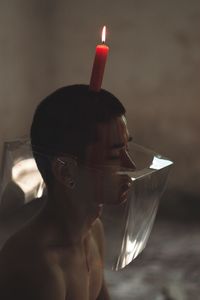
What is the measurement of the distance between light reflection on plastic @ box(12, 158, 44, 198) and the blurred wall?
969 mm

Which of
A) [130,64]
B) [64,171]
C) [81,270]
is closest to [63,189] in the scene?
[64,171]

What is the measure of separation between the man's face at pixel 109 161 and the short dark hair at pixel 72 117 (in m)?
0.01

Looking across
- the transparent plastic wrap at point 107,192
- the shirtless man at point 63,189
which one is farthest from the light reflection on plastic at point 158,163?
the shirtless man at point 63,189

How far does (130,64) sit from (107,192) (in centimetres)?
131

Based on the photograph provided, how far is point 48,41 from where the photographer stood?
2.13 m

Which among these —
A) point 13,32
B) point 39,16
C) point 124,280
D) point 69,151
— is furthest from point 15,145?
point 39,16

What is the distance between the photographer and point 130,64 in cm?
214

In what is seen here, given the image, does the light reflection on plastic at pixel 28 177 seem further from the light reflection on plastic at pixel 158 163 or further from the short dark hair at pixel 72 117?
the light reflection on plastic at pixel 158 163

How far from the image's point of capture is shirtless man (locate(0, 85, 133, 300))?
0.86 m

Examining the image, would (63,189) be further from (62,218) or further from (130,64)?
(130,64)

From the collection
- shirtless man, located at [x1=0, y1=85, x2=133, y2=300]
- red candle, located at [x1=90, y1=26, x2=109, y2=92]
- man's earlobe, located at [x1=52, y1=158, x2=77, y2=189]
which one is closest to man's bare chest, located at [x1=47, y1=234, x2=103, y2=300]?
shirtless man, located at [x1=0, y1=85, x2=133, y2=300]

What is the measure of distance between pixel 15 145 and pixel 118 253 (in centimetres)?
29

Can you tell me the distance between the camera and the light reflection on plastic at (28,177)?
99 cm

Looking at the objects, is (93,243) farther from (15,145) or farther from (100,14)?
(100,14)
